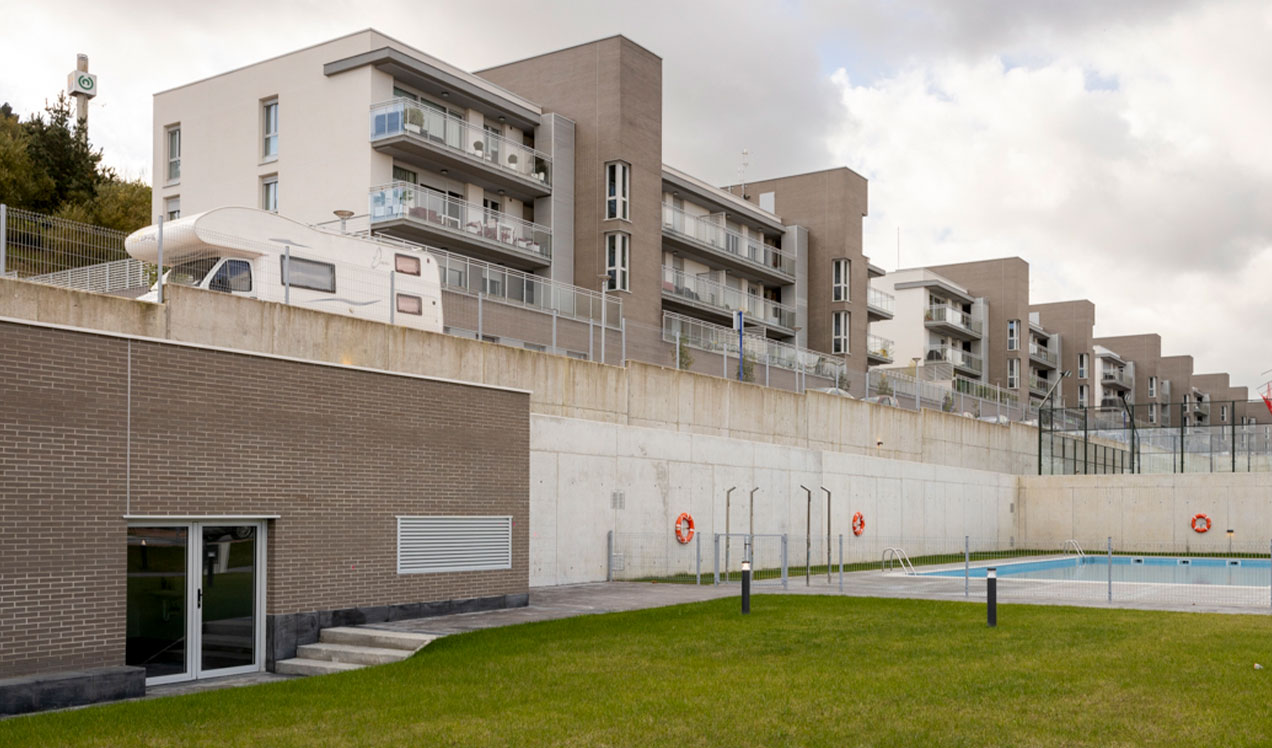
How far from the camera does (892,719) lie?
32.2 feet

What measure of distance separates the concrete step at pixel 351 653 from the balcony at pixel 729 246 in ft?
107

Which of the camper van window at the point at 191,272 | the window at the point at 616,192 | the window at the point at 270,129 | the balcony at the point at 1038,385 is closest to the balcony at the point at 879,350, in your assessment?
the balcony at the point at 1038,385

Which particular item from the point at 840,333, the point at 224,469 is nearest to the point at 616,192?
the point at 840,333

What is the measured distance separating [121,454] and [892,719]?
9053 millimetres

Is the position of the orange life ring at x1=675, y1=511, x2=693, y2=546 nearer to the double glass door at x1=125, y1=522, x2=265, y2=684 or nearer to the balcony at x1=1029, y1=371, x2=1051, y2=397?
the double glass door at x1=125, y1=522, x2=265, y2=684

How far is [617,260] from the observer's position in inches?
1598

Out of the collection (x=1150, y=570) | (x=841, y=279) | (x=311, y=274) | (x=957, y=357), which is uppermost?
(x=841, y=279)

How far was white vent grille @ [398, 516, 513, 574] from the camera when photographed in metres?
17.2

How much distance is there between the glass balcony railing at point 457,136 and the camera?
1319 inches

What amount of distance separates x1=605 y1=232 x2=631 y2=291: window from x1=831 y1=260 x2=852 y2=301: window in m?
19.1

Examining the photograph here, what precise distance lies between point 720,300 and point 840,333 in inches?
411

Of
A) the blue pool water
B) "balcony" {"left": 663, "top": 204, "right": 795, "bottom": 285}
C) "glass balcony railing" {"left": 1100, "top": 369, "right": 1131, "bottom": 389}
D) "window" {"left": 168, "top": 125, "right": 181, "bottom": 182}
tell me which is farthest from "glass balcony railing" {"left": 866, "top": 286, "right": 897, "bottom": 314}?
"glass balcony railing" {"left": 1100, "top": 369, "right": 1131, "bottom": 389}

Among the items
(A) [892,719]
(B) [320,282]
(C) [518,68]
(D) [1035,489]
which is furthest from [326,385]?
(D) [1035,489]

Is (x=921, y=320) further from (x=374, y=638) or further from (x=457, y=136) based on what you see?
(x=374, y=638)
